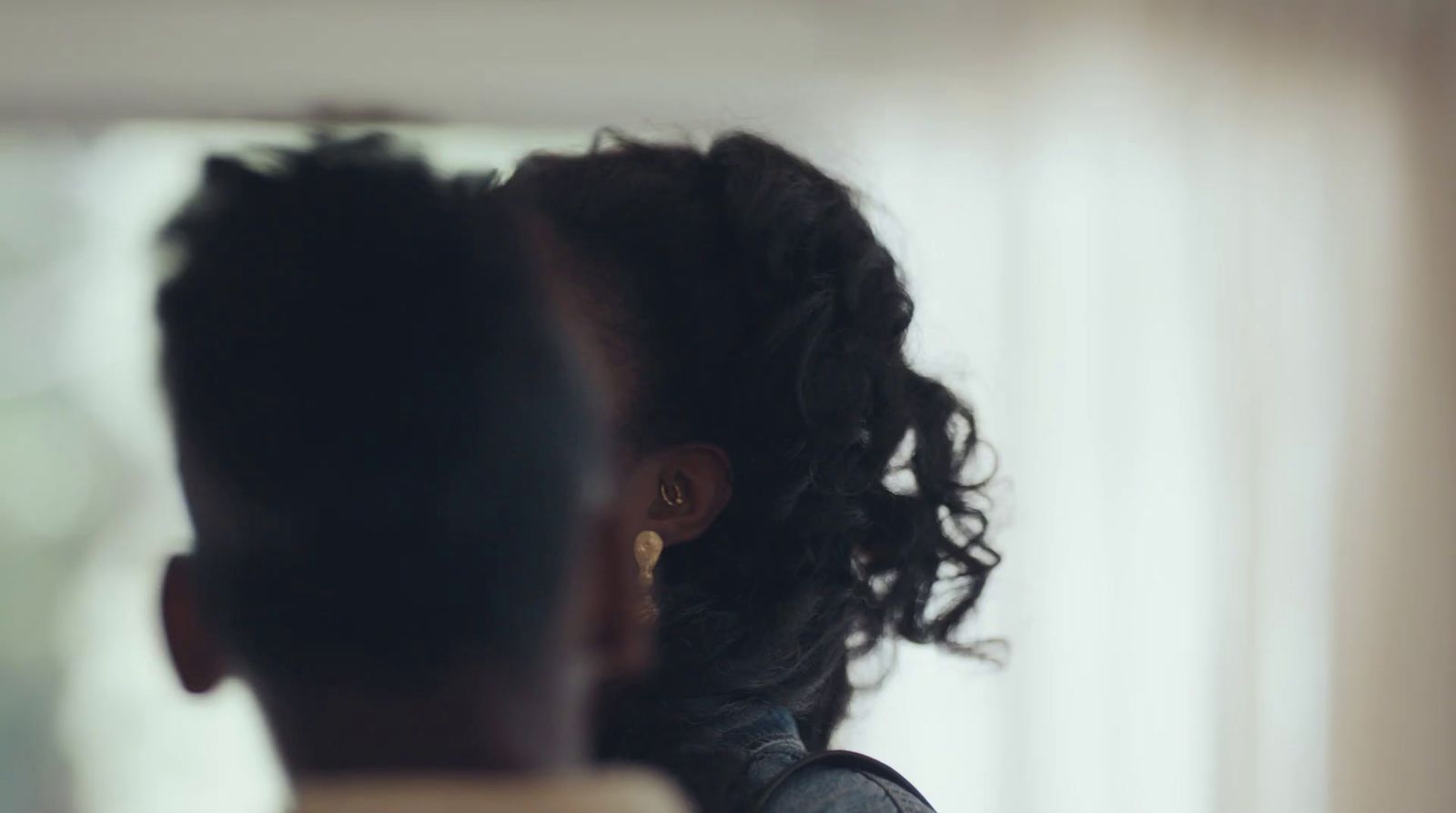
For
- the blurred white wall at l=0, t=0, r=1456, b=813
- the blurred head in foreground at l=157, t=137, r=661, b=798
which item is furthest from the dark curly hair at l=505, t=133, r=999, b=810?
the blurred white wall at l=0, t=0, r=1456, b=813

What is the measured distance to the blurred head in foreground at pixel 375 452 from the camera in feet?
0.91

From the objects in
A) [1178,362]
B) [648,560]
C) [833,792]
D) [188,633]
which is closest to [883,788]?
[833,792]

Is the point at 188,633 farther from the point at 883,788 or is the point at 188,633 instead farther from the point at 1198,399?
the point at 1198,399

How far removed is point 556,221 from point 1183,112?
1.04 metres

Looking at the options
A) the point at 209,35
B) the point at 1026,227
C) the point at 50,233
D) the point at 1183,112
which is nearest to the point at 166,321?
the point at 50,233

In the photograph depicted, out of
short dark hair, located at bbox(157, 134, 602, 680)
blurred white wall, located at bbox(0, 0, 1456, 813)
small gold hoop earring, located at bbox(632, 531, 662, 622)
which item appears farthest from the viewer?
blurred white wall, located at bbox(0, 0, 1456, 813)

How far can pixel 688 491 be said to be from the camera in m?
0.49

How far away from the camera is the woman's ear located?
1.50ft

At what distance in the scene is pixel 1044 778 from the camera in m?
1.20

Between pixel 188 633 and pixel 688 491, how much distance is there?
0.22 metres

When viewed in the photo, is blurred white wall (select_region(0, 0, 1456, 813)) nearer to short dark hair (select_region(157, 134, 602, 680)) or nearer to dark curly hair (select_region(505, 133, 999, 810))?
dark curly hair (select_region(505, 133, 999, 810))

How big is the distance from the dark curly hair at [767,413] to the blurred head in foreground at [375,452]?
0.14 meters

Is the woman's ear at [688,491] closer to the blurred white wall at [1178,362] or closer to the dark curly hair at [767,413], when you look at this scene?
the dark curly hair at [767,413]

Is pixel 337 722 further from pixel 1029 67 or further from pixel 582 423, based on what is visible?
pixel 1029 67
